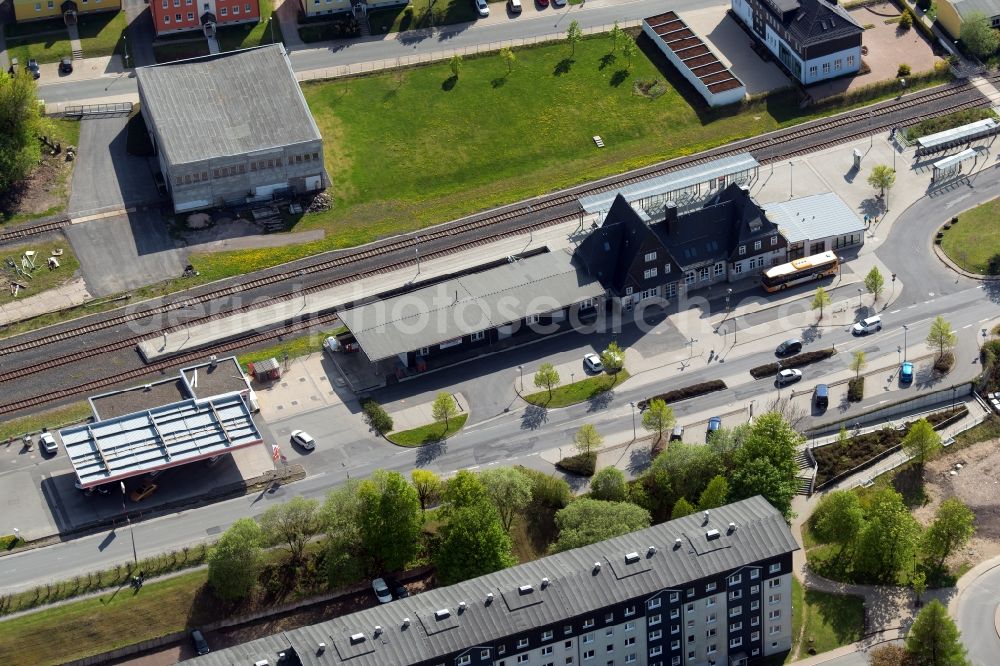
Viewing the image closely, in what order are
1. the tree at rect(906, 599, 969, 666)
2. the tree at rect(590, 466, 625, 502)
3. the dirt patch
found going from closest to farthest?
the tree at rect(906, 599, 969, 666)
the dirt patch
the tree at rect(590, 466, 625, 502)

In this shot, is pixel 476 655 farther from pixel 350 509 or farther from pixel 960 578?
pixel 960 578

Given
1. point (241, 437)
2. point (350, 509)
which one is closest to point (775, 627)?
point (350, 509)

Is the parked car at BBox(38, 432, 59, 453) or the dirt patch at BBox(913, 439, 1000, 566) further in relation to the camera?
the parked car at BBox(38, 432, 59, 453)

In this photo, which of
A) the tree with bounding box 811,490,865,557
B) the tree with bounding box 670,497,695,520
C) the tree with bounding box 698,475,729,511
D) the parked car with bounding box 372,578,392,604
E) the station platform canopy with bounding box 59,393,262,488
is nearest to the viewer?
the parked car with bounding box 372,578,392,604

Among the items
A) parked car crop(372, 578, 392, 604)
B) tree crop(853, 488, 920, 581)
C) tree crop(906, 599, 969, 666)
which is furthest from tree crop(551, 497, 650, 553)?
tree crop(906, 599, 969, 666)

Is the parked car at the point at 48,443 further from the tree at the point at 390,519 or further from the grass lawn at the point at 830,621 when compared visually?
the grass lawn at the point at 830,621

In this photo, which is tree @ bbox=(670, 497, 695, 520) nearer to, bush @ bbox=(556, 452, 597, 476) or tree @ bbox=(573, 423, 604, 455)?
bush @ bbox=(556, 452, 597, 476)
